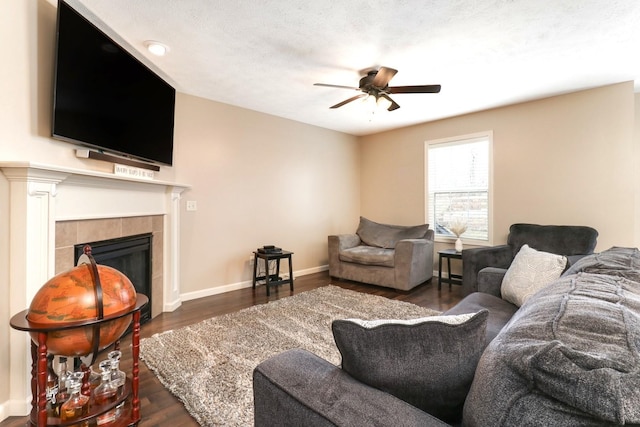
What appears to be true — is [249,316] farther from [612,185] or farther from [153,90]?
[612,185]

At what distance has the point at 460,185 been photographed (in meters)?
4.43

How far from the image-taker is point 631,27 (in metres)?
2.23

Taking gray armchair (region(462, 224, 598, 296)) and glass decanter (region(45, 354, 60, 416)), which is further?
gray armchair (region(462, 224, 598, 296))

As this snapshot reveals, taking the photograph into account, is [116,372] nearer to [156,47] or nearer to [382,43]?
[156,47]

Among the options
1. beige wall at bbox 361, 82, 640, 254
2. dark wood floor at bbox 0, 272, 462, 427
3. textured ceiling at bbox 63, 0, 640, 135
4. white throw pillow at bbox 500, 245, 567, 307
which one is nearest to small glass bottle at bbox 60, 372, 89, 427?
dark wood floor at bbox 0, 272, 462, 427

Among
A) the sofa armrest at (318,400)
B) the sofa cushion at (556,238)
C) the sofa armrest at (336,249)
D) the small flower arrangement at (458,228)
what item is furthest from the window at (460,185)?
the sofa armrest at (318,400)

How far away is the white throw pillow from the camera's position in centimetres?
186

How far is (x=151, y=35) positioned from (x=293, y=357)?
2.66m

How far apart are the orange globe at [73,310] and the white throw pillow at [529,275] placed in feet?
7.23

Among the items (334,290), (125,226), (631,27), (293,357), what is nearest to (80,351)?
(293,357)

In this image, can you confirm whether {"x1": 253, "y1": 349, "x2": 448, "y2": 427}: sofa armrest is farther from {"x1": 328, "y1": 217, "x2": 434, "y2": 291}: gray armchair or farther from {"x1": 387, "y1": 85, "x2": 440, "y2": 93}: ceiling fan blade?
{"x1": 328, "y1": 217, "x2": 434, "y2": 291}: gray armchair

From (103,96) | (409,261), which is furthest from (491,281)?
(103,96)

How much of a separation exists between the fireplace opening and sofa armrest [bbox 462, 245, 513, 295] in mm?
3359

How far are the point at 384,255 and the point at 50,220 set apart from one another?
342 cm
